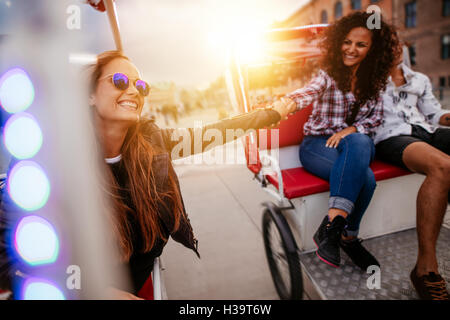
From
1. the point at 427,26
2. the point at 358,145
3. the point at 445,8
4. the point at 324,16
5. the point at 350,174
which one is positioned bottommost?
the point at 350,174

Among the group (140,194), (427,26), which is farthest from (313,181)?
(427,26)

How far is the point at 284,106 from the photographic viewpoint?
1282 mm

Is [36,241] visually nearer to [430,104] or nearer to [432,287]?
[432,287]

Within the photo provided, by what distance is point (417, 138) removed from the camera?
5.20 feet

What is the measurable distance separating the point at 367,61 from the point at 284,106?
0.74 metres

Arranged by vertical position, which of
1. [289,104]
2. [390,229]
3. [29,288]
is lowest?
[390,229]

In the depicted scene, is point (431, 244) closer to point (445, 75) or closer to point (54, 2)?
point (54, 2)

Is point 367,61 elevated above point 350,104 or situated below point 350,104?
above

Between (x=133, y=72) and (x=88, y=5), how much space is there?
23 centimetres

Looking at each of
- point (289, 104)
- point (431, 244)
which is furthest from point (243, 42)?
point (431, 244)

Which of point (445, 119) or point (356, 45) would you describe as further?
point (445, 119)

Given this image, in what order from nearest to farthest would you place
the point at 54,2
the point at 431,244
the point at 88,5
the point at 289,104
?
the point at 54,2 < the point at 88,5 < the point at 431,244 < the point at 289,104

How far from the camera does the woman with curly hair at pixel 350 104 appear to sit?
1.37 meters

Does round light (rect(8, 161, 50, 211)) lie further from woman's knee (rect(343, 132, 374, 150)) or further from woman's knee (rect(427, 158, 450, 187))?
woman's knee (rect(427, 158, 450, 187))
